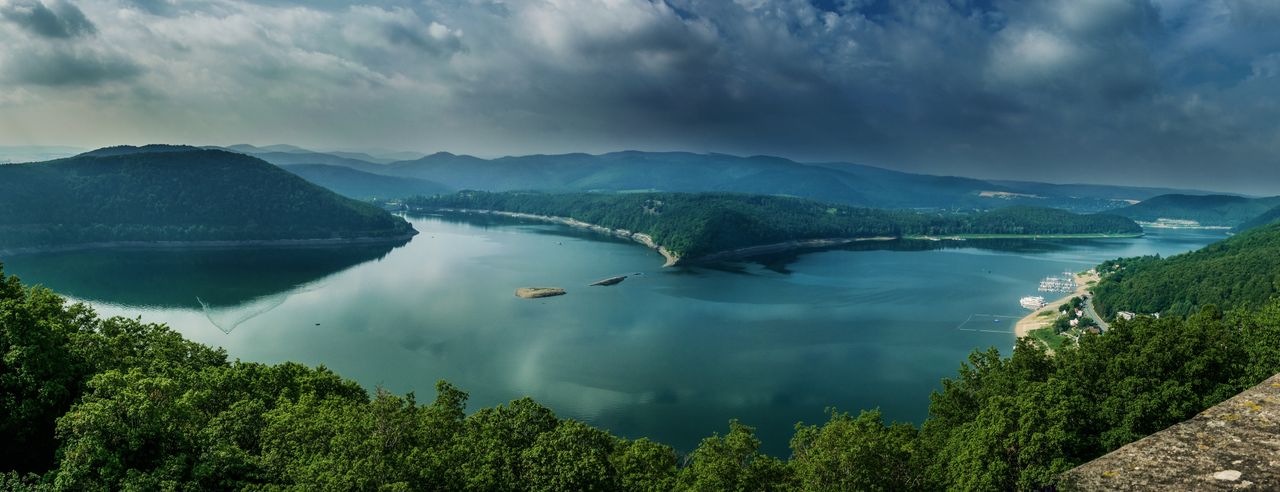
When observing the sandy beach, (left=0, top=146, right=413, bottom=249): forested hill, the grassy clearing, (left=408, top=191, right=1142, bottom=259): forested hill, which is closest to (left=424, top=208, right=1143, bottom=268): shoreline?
(left=408, top=191, right=1142, bottom=259): forested hill

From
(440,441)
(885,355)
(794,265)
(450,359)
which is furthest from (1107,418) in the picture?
(794,265)

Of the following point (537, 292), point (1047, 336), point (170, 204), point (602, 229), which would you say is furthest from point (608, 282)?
point (170, 204)

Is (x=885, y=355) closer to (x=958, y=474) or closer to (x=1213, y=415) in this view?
(x=958, y=474)

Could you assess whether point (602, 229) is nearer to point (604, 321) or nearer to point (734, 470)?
point (604, 321)

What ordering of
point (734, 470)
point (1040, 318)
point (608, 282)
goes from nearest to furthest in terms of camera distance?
point (734, 470), point (1040, 318), point (608, 282)

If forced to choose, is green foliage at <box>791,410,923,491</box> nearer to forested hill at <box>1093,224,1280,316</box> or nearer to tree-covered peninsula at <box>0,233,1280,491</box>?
tree-covered peninsula at <box>0,233,1280,491</box>
